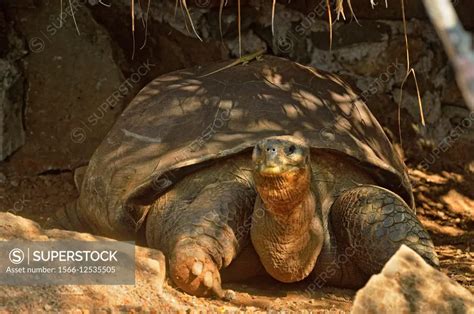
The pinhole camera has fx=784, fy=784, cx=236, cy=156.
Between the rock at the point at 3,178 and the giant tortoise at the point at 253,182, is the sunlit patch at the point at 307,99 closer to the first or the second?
the giant tortoise at the point at 253,182

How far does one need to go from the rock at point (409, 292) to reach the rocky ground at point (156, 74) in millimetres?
3381

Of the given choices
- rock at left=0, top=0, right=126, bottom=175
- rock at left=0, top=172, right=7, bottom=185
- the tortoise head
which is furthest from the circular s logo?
rock at left=0, top=0, right=126, bottom=175

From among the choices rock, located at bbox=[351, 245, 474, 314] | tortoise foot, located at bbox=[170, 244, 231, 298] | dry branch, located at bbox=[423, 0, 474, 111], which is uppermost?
dry branch, located at bbox=[423, 0, 474, 111]

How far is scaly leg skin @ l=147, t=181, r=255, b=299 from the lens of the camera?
369 centimetres

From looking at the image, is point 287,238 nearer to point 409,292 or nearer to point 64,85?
point 409,292

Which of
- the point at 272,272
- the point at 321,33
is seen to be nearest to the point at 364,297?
the point at 272,272

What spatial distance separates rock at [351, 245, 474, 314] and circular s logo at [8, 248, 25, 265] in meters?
1.54

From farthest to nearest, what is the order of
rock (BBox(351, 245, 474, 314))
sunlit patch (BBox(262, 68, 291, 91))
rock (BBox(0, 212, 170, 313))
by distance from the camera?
sunlit patch (BBox(262, 68, 291, 91))
rock (BBox(0, 212, 170, 313))
rock (BBox(351, 245, 474, 314))

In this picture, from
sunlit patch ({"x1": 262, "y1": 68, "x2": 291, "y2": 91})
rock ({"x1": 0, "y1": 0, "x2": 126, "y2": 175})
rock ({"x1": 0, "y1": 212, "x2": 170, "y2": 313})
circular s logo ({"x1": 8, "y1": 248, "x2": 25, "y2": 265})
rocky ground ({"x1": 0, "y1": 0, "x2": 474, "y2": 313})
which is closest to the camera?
rock ({"x1": 0, "y1": 212, "x2": 170, "y2": 313})

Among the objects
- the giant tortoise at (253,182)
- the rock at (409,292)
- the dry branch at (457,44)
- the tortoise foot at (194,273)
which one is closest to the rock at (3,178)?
the giant tortoise at (253,182)

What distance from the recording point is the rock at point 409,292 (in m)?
2.43

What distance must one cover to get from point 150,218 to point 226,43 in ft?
7.24

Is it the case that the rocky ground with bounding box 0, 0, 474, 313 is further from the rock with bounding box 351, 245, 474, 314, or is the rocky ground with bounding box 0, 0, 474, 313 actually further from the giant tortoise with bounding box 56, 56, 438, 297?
the rock with bounding box 351, 245, 474, 314

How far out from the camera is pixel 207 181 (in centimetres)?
455
